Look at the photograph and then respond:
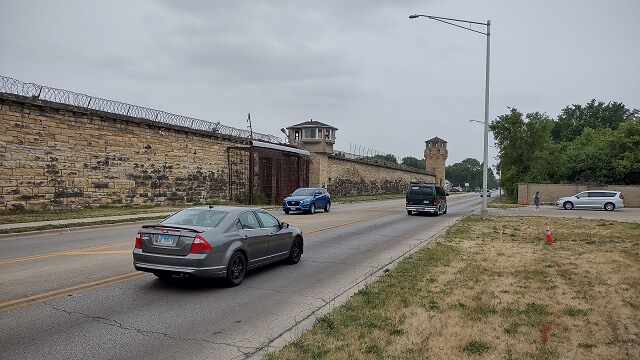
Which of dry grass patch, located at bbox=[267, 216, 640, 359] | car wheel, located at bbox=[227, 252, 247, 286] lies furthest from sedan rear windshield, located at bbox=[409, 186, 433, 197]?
car wheel, located at bbox=[227, 252, 247, 286]

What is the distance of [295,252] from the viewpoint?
10500 mm

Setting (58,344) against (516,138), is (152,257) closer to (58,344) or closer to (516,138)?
(58,344)

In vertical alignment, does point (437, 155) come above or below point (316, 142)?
above

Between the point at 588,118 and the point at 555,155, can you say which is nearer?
the point at 555,155

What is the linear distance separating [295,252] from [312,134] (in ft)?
157

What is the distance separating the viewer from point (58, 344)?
5020 mm

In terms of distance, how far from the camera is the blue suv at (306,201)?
2672 cm

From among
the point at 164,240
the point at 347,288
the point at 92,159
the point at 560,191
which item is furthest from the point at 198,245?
the point at 560,191

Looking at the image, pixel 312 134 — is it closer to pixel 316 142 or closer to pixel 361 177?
pixel 316 142

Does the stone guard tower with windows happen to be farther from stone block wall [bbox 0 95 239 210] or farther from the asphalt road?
the asphalt road

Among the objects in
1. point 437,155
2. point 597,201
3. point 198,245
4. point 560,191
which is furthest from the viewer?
point 437,155

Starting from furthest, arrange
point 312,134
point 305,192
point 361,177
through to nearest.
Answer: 1. point 361,177
2. point 312,134
3. point 305,192

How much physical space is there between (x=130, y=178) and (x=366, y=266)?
63.4 feet

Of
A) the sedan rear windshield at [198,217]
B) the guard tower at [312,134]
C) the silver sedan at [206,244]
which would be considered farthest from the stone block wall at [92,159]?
the guard tower at [312,134]
